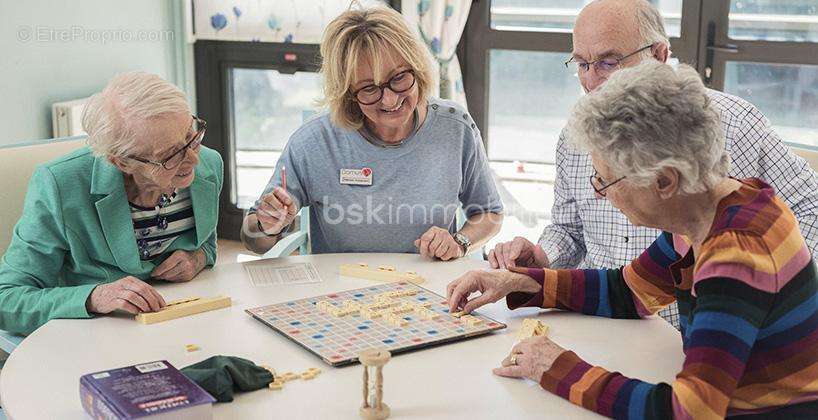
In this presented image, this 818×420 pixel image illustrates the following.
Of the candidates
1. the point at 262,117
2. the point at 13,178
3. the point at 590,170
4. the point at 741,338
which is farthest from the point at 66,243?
the point at 262,117

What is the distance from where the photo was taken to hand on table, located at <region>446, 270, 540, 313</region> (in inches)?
80.0

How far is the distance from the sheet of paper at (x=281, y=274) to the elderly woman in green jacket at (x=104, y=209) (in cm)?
18

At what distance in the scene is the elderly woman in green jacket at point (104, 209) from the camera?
2.07 meters

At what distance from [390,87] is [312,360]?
3.59 feet

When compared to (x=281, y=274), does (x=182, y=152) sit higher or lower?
higher

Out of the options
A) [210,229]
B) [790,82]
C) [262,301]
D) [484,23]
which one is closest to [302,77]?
[484,23]

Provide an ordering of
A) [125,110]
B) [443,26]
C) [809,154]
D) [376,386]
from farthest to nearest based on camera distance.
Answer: [443,26] < [809,154] < [125,110] < [376,386]

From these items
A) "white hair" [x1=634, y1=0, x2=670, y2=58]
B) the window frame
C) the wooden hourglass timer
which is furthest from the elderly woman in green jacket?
the window frame

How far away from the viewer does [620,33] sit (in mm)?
2441

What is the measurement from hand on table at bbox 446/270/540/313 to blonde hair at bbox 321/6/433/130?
0.82 m

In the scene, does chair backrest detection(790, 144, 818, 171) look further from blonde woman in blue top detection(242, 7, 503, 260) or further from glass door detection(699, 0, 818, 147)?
glass door detection(699, 0, 818, 147)

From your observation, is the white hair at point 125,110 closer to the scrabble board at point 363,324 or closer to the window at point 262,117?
the scrabble board at point 363,324

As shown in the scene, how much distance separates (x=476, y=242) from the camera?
2.86 meters

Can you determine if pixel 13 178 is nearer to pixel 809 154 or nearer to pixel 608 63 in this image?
pixel 608 63
